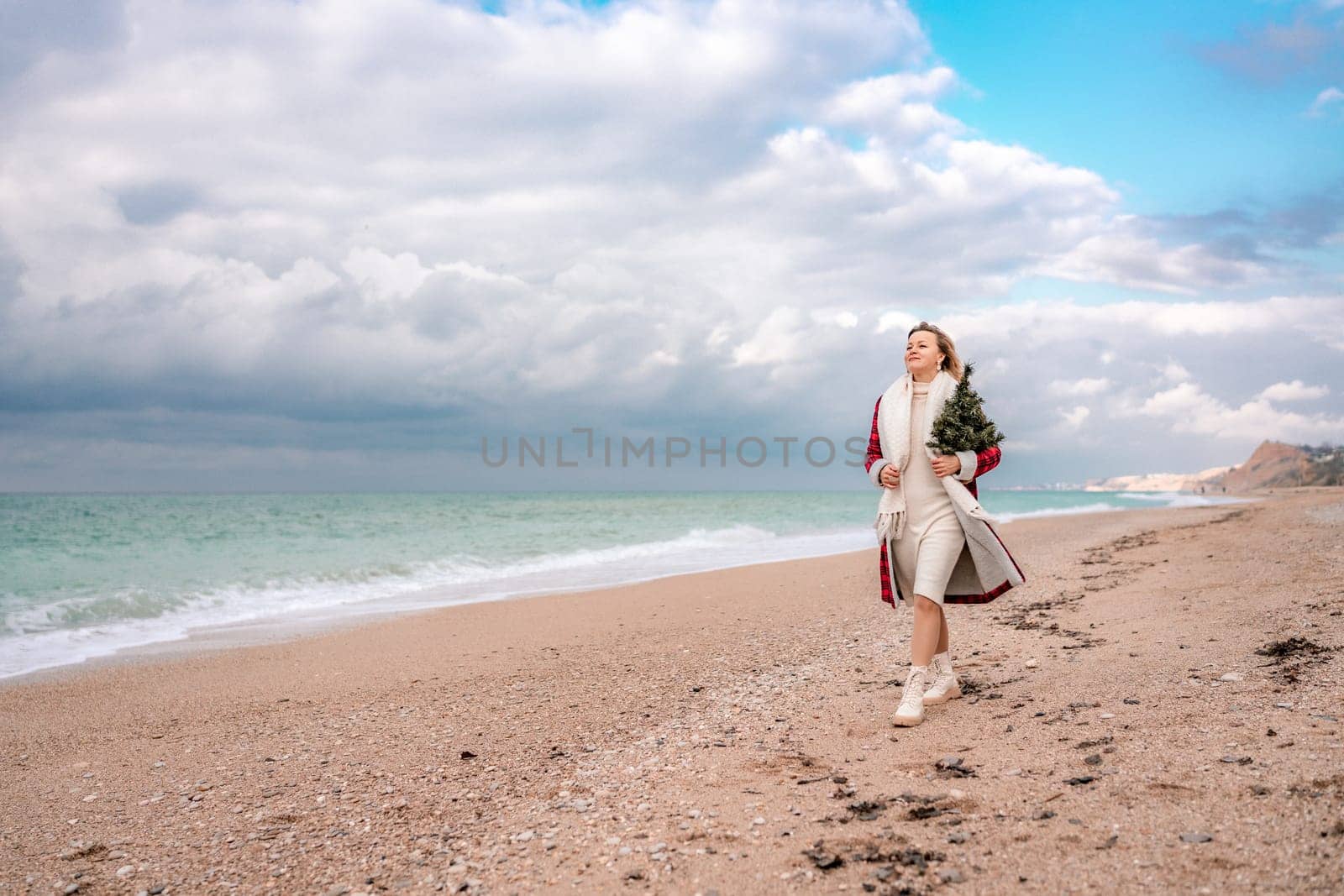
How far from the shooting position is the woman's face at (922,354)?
5.32 m

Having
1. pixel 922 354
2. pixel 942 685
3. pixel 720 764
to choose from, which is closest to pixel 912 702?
pixel 942 685

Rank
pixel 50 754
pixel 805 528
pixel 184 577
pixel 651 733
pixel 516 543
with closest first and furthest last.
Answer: pixel 651 733 → pixel 50 754 → pixel 184 577 → pixel 516 543 → pixel 805 528

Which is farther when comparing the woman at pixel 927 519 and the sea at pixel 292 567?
the sea at pixel 292 567

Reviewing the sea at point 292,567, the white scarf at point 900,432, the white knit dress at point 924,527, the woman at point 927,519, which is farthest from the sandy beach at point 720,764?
the sea at point 292,567

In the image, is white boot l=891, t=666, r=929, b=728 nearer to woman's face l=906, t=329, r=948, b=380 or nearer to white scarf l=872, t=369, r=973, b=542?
white scarf l=872, t=369, r=973, b=542

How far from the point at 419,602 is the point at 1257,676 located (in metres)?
12.0

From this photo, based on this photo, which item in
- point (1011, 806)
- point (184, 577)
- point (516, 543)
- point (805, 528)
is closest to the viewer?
point (1011, 806)

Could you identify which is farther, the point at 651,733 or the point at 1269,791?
the point at 651,733

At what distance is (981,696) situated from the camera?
553cm

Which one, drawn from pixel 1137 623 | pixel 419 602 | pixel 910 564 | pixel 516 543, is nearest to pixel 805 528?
pixel 516 543

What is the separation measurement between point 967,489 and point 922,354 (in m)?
0.91

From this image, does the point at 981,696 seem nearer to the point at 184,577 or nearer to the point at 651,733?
the point at 651,733

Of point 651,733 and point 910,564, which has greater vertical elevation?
point 910,564

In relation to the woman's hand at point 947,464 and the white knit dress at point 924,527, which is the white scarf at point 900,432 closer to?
the white knit dress at point 924,527
